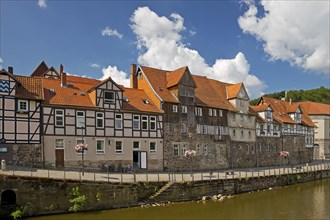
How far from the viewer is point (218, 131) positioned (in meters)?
41.0

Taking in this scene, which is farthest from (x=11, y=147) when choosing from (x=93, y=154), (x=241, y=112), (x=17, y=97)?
(x=241, y=112)

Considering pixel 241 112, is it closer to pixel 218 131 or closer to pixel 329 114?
pixel 218 131

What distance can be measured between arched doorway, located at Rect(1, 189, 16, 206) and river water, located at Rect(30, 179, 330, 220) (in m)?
1.98

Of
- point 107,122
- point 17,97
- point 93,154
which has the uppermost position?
point 17,97

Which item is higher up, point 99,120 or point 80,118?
point 80,118

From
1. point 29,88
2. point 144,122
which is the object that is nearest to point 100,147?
point 144,122

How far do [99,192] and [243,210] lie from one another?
10.5 meters

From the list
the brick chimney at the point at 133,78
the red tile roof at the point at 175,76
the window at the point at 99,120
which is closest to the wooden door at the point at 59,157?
the window at the point at 99,120

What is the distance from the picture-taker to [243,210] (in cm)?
2466

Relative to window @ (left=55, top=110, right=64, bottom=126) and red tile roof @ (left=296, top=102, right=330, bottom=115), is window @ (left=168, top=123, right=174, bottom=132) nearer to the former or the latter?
window @ (left=55, top=110, right=64, bottom=126)

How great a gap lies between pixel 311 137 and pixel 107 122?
43986 mm

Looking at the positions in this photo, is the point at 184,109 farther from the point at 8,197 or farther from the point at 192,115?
the point at 8,197

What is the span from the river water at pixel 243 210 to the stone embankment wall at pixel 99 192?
76cm

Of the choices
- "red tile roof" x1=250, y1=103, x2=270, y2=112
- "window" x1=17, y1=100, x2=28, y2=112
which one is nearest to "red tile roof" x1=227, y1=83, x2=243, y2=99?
"red tile roof" x1=250, y1=103, x2=270, y2=112
